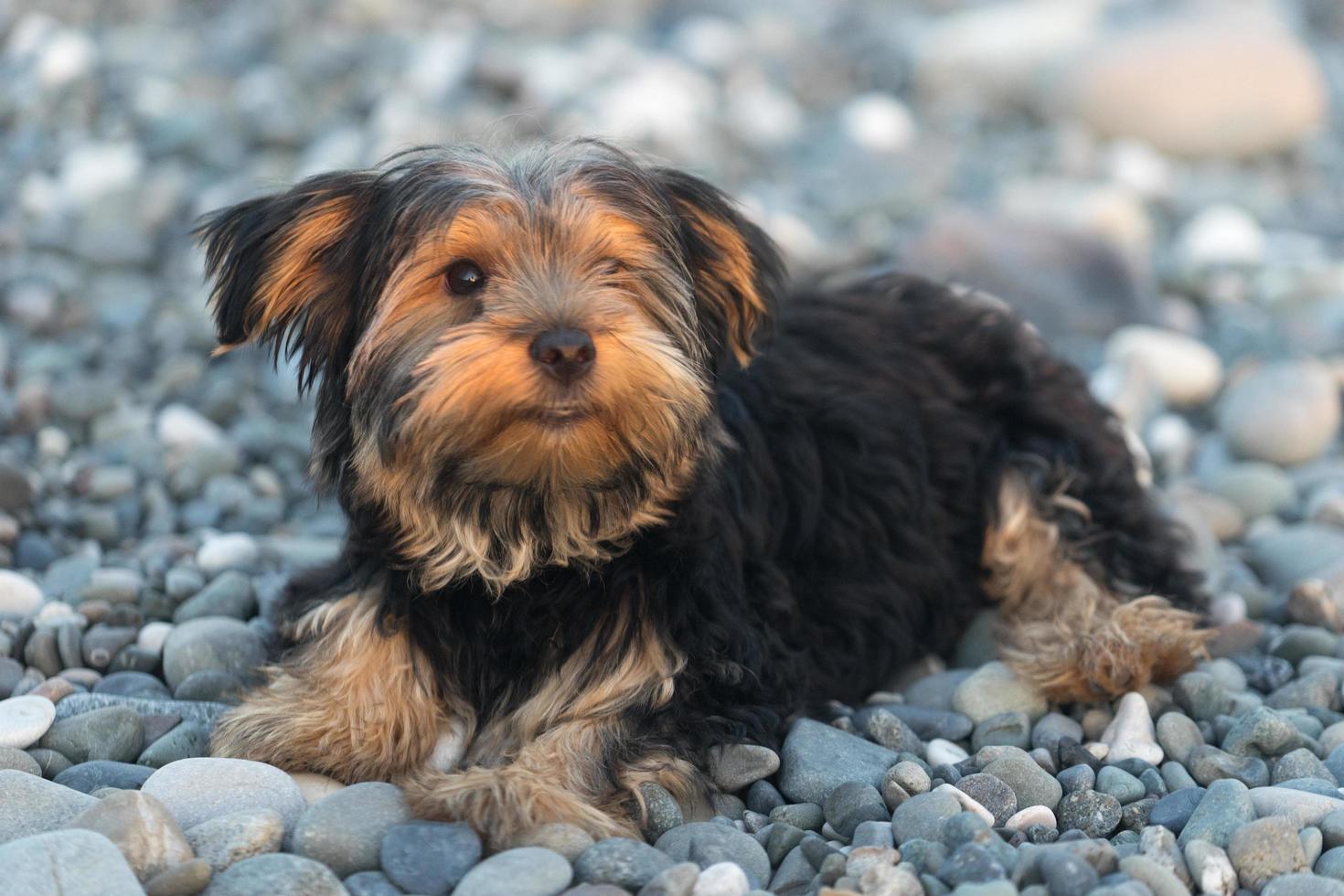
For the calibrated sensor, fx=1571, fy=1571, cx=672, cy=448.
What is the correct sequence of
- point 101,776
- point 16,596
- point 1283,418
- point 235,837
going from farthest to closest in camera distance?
point 1283,418 → point 16,596 → point 101,776 → point 235,837

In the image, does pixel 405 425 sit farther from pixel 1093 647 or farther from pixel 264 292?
pixel 1093 647

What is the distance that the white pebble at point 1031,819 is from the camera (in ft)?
13.7

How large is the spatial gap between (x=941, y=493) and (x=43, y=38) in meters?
8.81

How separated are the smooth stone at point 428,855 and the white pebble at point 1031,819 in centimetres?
142

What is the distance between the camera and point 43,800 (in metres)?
4.01

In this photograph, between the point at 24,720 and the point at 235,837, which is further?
the point at 24,720

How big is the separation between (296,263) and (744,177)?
7.38 m

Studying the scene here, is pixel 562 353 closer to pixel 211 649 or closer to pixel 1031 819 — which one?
pixel 1031 819

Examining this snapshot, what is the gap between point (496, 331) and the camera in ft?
12.8

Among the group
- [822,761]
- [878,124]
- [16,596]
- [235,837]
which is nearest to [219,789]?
[235,837]

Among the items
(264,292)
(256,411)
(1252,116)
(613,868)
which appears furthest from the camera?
(1252,116)

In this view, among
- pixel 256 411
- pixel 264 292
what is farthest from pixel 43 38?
pixel 264 292

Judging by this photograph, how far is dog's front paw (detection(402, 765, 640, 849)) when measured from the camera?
13.0ft

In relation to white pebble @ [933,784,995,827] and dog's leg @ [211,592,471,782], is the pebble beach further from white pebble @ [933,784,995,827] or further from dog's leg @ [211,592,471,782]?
dog's leg @ [211,592,471,782]
